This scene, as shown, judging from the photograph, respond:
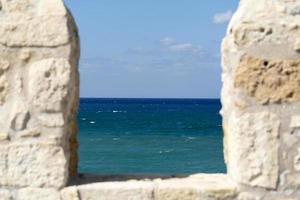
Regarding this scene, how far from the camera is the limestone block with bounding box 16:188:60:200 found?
10.9 ft

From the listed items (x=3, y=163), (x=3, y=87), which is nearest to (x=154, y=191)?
(x=3, y=163)

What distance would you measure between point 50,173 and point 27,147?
7.1 inches

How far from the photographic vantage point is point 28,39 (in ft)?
10.9

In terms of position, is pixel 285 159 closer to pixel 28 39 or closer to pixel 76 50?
pixel 76 50

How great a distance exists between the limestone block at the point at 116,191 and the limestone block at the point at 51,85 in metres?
0.43

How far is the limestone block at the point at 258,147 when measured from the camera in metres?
Answer: 3.22

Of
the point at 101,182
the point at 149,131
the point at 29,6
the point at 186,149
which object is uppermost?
the point at 29,6

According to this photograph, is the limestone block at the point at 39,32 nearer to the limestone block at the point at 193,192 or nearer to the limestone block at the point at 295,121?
the limestone block at the point at 193,192

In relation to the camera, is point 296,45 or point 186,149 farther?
point 186,149

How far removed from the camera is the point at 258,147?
3232mm

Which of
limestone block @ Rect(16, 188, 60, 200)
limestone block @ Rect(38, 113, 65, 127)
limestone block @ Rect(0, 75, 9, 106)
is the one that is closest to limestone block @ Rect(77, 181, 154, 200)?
limestone block @ Rect(16, 188, 60, 200)

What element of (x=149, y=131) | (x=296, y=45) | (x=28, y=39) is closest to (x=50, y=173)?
(x=28, y=39)

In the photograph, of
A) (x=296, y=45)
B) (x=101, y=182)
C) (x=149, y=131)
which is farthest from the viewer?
(x=149, y=131)

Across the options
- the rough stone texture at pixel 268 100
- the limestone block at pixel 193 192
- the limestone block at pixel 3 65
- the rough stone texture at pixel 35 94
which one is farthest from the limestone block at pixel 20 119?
the rough stone texture at pixel 268 100
